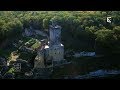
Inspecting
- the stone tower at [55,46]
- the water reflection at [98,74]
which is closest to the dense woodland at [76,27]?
the stone tower at [55,46]

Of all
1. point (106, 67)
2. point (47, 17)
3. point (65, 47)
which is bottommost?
point (106, 67)

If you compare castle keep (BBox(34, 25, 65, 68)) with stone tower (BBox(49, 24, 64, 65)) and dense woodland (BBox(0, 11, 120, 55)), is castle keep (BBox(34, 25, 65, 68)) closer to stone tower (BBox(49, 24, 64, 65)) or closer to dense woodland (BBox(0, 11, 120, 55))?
stone tower (BBox(49, 24, 64, 65))

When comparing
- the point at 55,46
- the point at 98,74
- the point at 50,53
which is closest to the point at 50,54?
the point at 50,53

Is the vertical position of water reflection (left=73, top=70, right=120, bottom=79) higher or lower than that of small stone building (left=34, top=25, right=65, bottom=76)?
lower

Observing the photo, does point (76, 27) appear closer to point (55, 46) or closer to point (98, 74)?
point (55, 46)

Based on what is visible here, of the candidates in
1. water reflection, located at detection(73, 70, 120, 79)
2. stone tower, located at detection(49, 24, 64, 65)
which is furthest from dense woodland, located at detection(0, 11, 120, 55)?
water reflection, located at detection(73, 70, 120, 79)
